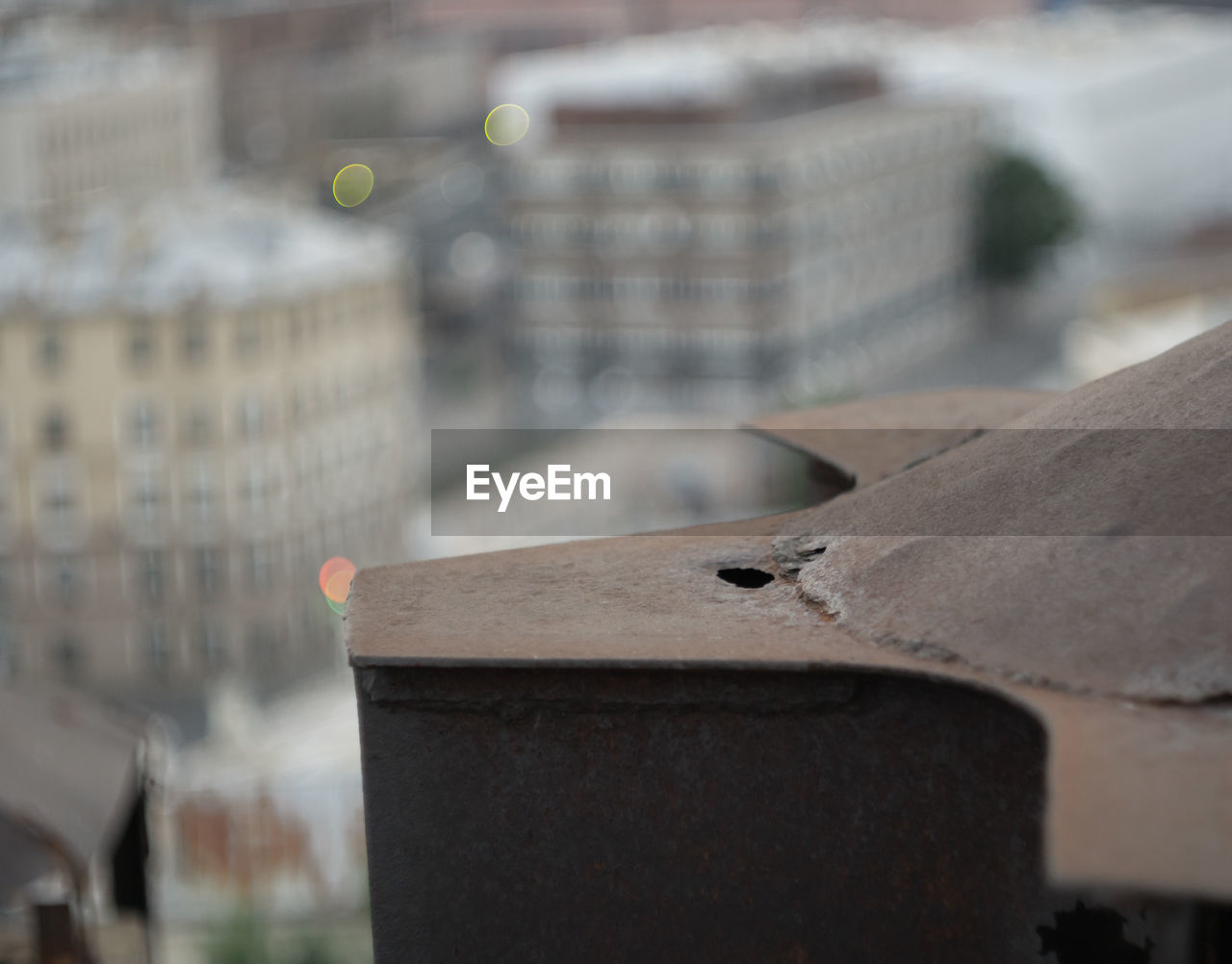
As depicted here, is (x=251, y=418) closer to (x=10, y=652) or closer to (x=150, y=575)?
(x=150, y=575)

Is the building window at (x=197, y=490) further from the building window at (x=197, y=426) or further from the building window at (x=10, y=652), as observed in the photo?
the building window at (x=10, y=652)

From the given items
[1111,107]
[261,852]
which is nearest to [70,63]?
[1111,107]

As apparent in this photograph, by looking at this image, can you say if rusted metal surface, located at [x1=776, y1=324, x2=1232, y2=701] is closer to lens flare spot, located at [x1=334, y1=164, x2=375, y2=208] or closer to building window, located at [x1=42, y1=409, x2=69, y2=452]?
building window, located at [x1=42, y1=409, x2=69, y2=452]

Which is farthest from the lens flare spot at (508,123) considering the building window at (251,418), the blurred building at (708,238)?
the building window at (251,418)

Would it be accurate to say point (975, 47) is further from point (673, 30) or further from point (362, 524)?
point (362, 524)

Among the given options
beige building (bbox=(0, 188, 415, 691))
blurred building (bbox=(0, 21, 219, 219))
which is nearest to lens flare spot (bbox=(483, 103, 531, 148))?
blurred building (bbox=(0, 21, 219, 219))
